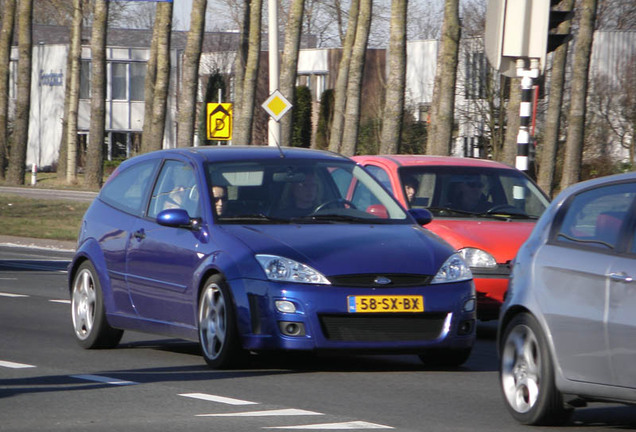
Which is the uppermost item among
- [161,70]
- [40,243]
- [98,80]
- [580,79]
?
[580,79]

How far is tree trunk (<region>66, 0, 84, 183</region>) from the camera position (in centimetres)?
5231

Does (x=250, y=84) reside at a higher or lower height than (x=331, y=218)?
higher

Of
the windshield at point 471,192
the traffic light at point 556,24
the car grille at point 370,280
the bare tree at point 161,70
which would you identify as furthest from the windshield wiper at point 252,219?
the bare tree at point 161,70

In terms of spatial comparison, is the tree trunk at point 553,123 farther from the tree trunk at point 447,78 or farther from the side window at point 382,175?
the side window at point 382,175

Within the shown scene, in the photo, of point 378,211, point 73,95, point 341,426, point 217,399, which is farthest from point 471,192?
point 73,95

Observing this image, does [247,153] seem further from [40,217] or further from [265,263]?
[40,217]

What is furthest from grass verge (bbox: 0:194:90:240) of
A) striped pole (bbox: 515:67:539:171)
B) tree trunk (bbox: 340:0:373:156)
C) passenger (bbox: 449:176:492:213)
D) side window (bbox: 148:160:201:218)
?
side window (bbox: 148:160:201:218)

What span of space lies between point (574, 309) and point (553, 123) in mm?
28942

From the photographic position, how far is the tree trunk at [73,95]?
52.3 m

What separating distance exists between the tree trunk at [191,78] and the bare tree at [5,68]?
1497 cm

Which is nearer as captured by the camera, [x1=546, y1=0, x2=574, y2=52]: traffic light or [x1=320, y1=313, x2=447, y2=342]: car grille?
[x1=320, y1=313, x2=447, y2=342]: car grille

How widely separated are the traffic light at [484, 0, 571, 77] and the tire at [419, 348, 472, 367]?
19.8 feet

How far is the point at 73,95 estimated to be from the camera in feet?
178

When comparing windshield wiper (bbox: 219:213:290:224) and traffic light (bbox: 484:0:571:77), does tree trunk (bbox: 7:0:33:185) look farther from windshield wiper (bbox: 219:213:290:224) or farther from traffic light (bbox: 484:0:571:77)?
windshield wiper (bbox: 219:213:290:224)
